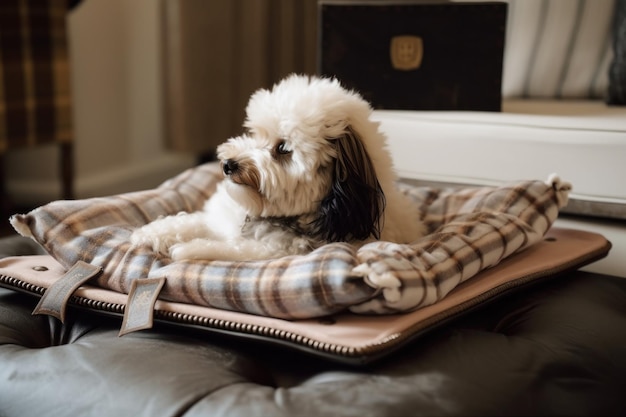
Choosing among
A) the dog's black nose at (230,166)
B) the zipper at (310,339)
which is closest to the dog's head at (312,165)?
the dog's black nose at (230,166)

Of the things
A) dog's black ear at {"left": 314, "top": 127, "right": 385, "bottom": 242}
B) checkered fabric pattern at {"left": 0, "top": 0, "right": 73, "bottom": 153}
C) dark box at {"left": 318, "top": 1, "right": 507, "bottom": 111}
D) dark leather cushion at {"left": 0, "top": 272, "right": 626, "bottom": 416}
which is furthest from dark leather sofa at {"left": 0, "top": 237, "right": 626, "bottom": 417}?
checkered fabric pattern at {"left": 0, "top": 0, "right": 73, "bottom": 153}

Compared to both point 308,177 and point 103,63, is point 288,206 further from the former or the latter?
point 103,63

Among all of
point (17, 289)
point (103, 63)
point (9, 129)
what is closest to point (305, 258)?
point (17, 289)

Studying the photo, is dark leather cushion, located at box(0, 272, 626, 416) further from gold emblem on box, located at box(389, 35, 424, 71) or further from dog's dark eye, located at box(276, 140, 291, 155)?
gold emblem on box, located at box(389, 35, 424, 71)

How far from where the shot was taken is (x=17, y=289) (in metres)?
1.58

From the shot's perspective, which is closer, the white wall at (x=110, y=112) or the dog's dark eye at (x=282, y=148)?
the dog's dark eye at (x=282, y=148)

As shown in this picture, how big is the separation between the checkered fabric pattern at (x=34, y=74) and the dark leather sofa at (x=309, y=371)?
1.54 metres

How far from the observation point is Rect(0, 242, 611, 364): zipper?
4.17 ft

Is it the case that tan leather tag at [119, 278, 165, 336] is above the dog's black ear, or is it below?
below

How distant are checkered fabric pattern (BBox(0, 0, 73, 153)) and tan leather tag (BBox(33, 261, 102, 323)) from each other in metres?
1.52

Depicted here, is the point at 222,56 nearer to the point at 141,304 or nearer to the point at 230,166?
the point at 230,166

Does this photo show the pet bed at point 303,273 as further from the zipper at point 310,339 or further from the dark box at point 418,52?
the dark box at point 418,52

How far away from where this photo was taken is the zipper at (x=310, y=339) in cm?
127

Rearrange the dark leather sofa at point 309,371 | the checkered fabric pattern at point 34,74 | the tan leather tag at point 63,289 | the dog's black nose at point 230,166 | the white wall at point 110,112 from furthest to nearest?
1. the white wall at point 110,112
2. the checkered fabric pattern at point 34,74
3. the dog's black nose at point 230,166
4. the tan leather tag at point 63,289
5. the dark leather sofa at point 309,371
